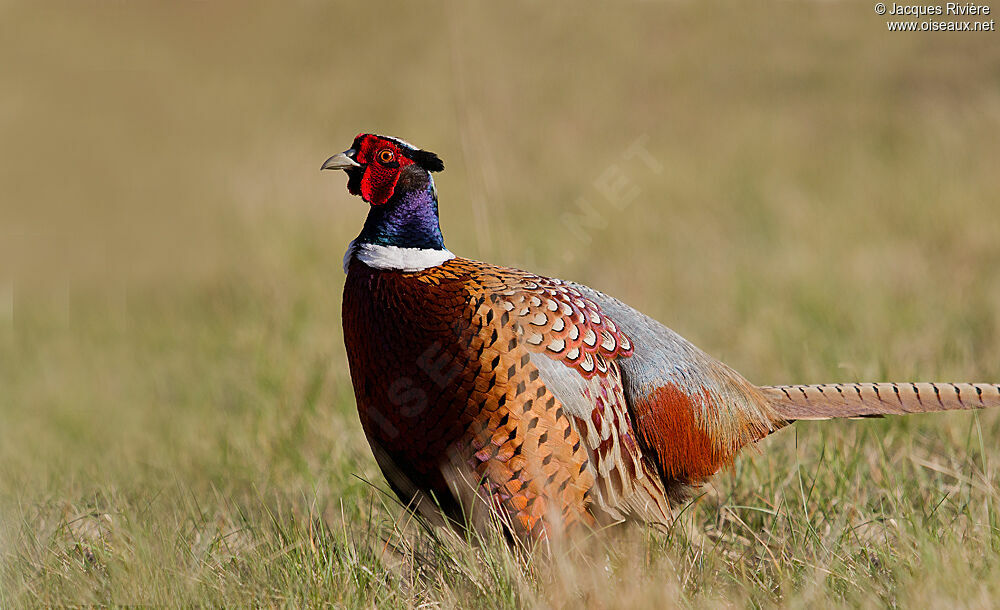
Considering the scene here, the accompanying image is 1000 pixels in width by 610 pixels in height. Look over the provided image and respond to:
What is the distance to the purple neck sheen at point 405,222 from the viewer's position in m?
2.56

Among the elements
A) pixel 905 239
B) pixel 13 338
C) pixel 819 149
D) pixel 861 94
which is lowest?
pixel 13 338

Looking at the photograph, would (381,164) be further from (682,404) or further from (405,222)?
(682,404)

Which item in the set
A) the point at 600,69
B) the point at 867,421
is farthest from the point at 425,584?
the point at 600,69

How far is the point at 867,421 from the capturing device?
3.32m

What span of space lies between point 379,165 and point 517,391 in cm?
80

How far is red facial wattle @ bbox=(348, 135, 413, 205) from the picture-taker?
2.54 m

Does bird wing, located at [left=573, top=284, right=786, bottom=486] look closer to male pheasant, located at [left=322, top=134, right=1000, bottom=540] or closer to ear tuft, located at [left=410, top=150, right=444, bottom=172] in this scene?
male pheasant, located at [left=322, top=134, right=1000, bottom=540]

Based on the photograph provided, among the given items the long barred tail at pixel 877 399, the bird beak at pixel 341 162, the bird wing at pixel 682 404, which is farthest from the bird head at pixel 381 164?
the long barred tail at pixel 877 399

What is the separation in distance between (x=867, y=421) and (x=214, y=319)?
446 centimetres

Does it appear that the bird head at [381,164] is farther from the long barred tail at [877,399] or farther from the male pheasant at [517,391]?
the long barred tail at [877,399]

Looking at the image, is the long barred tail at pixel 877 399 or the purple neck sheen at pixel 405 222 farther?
the long barred tail at pixel 877 399

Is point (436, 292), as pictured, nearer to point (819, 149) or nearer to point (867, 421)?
point (867, 421)

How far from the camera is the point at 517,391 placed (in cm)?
240

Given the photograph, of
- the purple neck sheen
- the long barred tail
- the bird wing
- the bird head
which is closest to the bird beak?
the bird head
